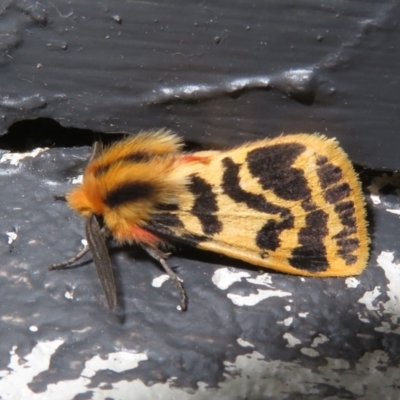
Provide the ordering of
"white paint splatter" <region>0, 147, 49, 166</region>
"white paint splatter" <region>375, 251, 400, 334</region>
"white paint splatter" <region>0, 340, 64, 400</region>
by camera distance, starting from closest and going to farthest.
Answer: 1. "white paint splatter" <region>0, 340, 64, 400</region>
2. "white paint splatter" <region>375, 251, 400, 334</region>
3. "white paint splatter" <region>0, 147, 49, 166</region>

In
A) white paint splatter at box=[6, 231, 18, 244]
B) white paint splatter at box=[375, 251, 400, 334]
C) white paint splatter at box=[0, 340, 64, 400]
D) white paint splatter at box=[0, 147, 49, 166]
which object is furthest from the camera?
white paint splatter at box=[0, 147, 49, 166]

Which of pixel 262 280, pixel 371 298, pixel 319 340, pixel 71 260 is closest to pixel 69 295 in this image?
pixel 71 260

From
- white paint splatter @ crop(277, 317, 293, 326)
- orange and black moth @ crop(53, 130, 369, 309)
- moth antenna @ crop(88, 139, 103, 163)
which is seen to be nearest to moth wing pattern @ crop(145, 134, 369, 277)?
orange and black moth @ crop(53, 130, 369, 309)

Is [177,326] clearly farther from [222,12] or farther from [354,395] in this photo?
[222,12]

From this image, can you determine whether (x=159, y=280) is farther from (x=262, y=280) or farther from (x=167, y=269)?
(x=262, y=280)

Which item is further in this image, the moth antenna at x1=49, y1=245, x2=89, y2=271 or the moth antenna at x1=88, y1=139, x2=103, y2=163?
the moth antenna at x1=88, y1=139, x2=103, y2=163

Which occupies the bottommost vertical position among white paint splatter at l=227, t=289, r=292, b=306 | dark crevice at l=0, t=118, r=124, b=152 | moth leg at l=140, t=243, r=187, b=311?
white paint splatter at l=227, t=289, r=292, b=306

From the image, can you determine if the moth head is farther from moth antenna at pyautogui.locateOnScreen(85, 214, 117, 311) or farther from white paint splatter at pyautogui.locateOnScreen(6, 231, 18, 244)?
white paint splatter at pyautogui.locateOnScreen(6, 231, 18, 244)

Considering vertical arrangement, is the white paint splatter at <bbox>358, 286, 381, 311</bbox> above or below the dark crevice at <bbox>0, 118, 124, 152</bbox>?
below
